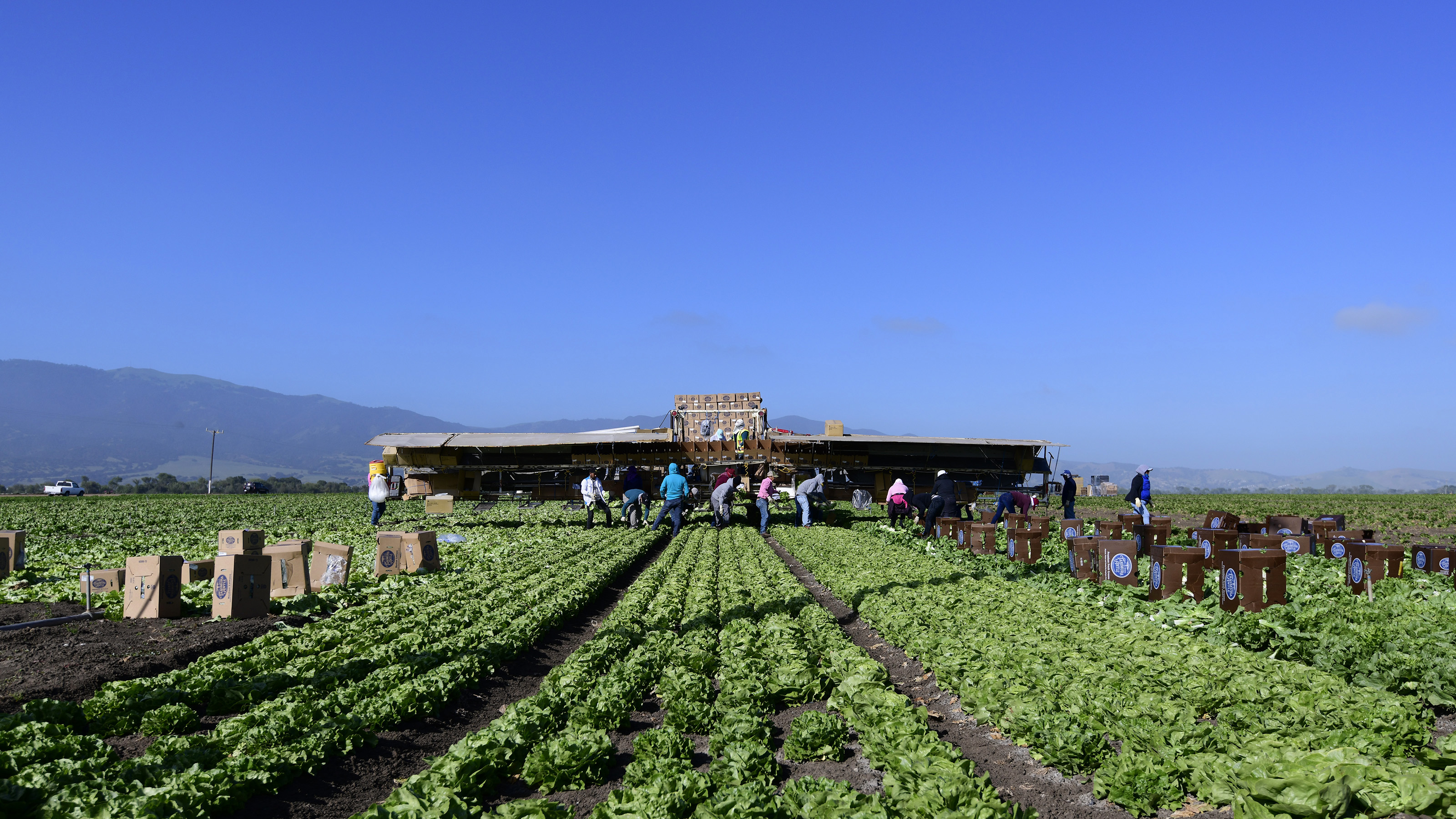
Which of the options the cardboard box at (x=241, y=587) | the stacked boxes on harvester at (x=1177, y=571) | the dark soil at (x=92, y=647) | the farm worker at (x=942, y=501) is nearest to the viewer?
the dark soil at (x=92, y=647)

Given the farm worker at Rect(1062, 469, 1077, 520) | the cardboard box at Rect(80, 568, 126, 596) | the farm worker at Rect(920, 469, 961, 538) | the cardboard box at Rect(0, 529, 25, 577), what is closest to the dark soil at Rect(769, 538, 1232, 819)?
the cardboard box at Rect(80, 568, 126, 596)

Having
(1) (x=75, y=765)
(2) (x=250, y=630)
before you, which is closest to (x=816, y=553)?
(2) (x=250, y=630)

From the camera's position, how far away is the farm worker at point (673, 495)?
22.9 metres

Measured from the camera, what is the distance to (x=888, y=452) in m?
26.9

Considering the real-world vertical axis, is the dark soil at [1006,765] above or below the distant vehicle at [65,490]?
above

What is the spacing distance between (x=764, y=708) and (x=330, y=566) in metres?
8.21

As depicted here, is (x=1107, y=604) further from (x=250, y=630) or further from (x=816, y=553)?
(x=250, y=630)

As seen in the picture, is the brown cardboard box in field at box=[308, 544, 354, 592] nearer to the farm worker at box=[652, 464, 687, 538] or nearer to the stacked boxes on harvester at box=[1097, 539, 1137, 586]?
the stacked boxes on harvester at box=[1097, 539, 1137, 586]

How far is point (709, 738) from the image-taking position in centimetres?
566

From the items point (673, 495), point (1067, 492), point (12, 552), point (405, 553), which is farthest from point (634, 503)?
point (1067, 492)

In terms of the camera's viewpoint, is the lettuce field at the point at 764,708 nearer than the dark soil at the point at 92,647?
Yes

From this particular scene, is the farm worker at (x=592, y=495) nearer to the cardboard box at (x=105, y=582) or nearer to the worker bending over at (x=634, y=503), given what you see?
the worker bending over at (x=634, y=503)

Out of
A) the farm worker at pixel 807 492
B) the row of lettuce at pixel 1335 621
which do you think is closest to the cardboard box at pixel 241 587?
the row of lettuce at pixel 1335 621

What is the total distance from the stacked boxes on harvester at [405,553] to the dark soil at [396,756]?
5.77 metres
